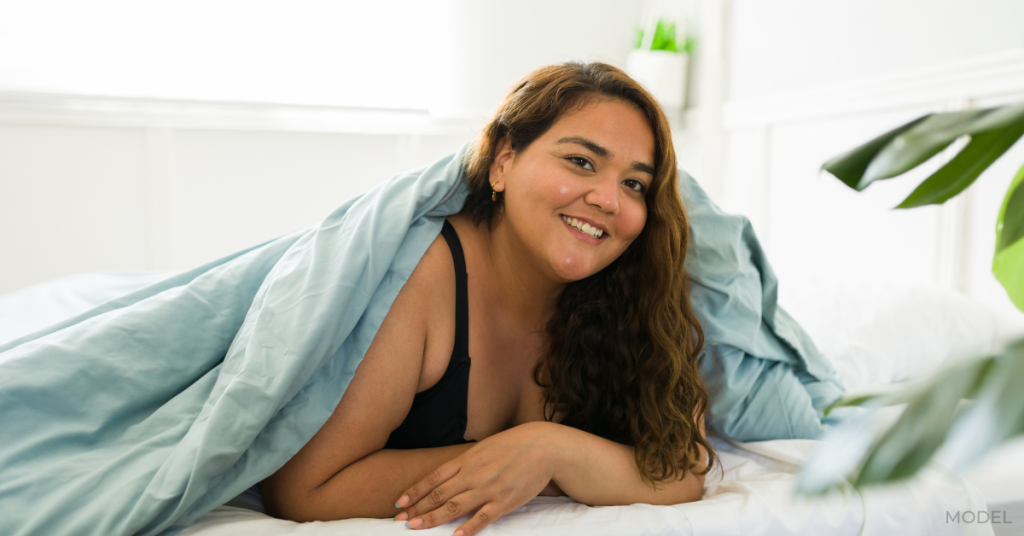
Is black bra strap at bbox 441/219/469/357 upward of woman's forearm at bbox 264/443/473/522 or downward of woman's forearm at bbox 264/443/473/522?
upward

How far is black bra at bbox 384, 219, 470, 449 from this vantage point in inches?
39.9

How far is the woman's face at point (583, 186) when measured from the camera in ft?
3.41

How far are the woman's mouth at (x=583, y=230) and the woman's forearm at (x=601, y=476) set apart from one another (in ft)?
0.95

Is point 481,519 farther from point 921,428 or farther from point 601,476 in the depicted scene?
point 921,428

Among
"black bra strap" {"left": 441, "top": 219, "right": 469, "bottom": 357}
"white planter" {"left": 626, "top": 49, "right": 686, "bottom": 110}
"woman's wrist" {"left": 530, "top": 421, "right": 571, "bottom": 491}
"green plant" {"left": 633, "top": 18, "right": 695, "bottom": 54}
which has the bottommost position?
"woman's wrist" {"left": 530, "top": 421, "right": 571, "bottom": 491}

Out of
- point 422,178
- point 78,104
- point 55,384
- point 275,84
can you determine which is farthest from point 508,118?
point 78,104

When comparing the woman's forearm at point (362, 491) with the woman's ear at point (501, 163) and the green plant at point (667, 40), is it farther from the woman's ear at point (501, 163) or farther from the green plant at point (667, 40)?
the green plant at point (667, 40)

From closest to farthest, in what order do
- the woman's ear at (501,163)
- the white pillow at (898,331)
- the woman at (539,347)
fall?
the woman at (539,347), the woman's ear at (501,163), the white pillow at (898,331)

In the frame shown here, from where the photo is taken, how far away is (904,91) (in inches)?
59.4

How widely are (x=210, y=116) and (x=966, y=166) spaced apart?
2515 millimetres

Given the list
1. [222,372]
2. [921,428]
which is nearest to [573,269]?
[222,372]

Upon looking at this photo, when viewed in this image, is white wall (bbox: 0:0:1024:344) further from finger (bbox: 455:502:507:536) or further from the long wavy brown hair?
finger (bbox: 455:502:507:536)

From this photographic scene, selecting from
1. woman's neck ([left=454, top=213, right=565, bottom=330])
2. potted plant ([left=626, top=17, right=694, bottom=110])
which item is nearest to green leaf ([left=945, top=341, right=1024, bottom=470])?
woman's neck ([left=454, top=213, right=565, bottom=330])

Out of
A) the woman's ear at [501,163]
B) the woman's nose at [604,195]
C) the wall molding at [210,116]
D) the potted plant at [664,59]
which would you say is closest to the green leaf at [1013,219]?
the woman's nose at [604,195]
